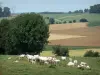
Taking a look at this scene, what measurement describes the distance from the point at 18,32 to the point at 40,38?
408cm

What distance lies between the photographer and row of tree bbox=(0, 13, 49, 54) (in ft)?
178

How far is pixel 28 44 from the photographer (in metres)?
53.7

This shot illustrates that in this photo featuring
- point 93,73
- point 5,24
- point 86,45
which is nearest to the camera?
point 93,73

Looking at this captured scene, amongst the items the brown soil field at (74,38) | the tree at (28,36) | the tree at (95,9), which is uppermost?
the tree at (28,36)

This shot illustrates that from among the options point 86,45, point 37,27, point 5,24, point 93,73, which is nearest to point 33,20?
point 37,27

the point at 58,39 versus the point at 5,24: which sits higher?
the point at 5,24

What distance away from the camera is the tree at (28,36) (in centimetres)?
5406

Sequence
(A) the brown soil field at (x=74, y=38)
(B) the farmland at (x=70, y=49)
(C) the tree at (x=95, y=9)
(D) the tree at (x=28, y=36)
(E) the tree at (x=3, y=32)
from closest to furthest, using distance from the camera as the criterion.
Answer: (B) the farmland at (x=70, y=49) < (D) the tree at (x=28, y=36) < (E) the tree at (x=3, y=32) < (A) the brown soil field at (x=74, y=38) < (C) the tree at (x=95, y=9)

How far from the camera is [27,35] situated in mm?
54656

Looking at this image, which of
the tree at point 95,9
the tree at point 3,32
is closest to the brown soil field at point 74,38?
the tree at point 3,32

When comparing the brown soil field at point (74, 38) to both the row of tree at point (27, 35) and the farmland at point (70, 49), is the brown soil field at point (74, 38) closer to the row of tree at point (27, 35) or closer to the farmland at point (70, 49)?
the farmland at point (70, 49)

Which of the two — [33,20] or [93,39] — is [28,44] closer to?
[33,20]

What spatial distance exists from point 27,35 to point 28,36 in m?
0.36

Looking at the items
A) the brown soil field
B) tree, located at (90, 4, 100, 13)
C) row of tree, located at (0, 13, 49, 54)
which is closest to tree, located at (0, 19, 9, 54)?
row of tree, located at (0, 13, 49, 54)
